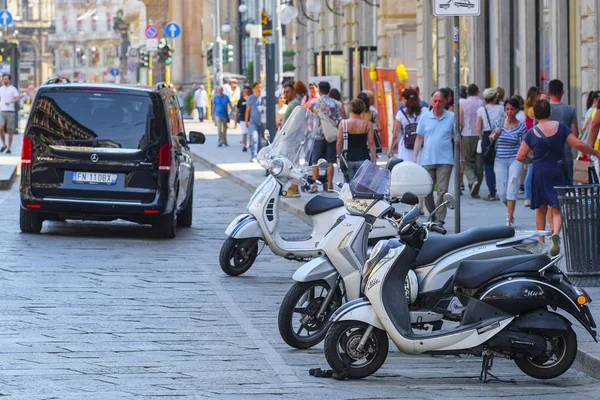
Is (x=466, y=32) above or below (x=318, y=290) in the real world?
above

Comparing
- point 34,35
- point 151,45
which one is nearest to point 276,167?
point 151,45

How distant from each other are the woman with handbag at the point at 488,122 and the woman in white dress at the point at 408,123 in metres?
1.32

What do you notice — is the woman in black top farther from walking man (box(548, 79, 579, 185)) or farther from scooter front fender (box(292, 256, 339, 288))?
scooter front fender (box(292, 256, 339, 288))

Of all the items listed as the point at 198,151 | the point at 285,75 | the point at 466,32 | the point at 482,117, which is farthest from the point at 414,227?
the point at 285,75

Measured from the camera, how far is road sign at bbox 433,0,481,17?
13.2 metres

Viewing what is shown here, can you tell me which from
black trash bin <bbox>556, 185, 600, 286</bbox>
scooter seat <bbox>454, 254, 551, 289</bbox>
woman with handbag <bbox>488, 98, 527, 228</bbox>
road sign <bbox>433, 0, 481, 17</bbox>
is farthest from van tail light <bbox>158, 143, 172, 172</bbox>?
scooter seat <bbox>454, 254, 551, 289</bbox>

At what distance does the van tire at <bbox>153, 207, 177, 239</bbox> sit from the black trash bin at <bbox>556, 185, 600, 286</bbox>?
5.50m

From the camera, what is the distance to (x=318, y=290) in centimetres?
966

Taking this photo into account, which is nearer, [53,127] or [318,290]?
[318,290]

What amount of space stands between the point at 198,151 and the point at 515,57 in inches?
516

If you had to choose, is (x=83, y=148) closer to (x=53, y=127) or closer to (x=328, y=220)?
(x=53, y=127)

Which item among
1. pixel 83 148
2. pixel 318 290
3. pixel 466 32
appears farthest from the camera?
pixel 466 32

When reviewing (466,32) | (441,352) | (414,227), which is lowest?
(441,352)

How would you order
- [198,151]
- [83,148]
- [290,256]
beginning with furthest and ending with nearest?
[198,151] < [83,148] < [290,256]
